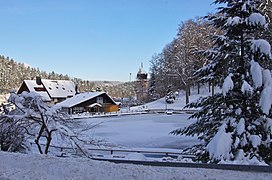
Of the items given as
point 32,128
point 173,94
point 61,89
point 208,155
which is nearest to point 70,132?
point 32,128

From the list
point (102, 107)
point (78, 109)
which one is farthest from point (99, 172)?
point (102, 107)

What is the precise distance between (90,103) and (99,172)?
5274 cm

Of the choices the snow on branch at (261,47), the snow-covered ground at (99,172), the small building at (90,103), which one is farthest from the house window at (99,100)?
the snow-covered ground at (99,172)

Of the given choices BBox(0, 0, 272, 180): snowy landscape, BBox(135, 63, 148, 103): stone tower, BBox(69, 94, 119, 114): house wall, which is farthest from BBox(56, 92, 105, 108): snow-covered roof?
BBox(0, 0, 272, 180): snowy landscape

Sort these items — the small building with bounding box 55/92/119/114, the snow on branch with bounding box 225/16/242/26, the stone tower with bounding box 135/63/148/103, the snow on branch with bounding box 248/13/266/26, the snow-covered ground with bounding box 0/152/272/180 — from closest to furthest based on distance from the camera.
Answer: the snow-covered ground with bounding box 0/152/272/180, the snow on branch with bounding box 248/13/266/26, the snow on branch with bounding box 225/16/242/26, the small building with bounding box 55/92/119/114, the stone tower with bounding box 135/63/148/103

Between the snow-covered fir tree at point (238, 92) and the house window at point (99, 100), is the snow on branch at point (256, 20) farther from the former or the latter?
the house window at point (99, 100)

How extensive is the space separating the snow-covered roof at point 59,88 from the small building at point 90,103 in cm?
785

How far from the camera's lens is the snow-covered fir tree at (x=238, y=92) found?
741cm

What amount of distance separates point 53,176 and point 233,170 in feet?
9.60

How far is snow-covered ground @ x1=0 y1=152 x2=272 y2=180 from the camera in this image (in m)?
4.73

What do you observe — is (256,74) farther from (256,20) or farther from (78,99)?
(78,99)

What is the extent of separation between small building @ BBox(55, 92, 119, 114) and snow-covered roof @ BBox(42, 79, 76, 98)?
309 inches

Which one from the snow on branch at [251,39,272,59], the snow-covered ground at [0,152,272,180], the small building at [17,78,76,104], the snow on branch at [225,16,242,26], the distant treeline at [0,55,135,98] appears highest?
the distant treeline at [0,55,135,98]

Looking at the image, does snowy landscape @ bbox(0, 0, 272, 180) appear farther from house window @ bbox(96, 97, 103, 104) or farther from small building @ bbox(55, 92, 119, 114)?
house window @ bbox(96, 97, 103, 104)
